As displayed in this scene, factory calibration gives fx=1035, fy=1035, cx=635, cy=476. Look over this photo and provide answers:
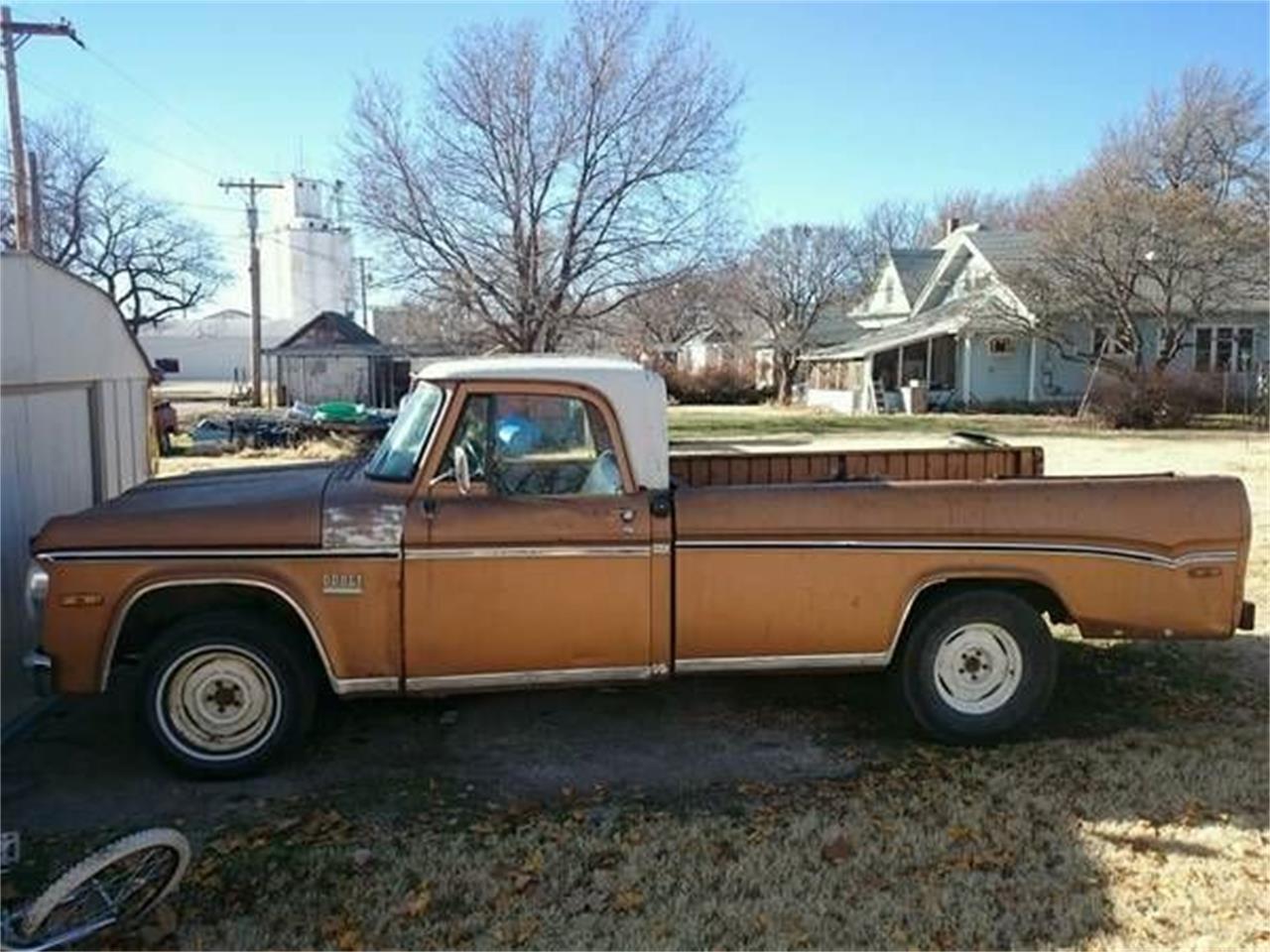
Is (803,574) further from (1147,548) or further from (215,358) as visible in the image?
(215,358)

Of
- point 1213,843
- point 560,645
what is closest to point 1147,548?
point 1213,843

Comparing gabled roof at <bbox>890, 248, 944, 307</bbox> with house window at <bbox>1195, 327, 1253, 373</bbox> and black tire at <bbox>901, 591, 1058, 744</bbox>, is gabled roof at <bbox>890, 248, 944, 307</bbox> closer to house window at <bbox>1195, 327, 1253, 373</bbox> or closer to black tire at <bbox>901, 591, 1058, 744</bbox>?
house window at <bbox>1195, 327, 1253, 373</bbox>

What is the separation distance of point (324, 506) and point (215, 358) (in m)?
97.4

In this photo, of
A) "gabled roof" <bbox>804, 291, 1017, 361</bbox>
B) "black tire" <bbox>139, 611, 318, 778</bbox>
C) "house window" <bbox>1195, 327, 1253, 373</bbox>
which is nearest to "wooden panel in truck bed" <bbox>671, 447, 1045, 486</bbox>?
"black tire" <bbox>139, 611, 318, 778</bbox>

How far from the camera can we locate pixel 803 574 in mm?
4961

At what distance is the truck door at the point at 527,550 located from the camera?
187 inches

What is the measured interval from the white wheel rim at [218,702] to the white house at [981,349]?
3355 cm

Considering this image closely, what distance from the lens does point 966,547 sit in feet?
16.4

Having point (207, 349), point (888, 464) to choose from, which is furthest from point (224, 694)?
point (207, 349)

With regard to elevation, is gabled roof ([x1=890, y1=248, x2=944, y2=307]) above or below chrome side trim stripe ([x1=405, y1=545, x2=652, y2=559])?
above

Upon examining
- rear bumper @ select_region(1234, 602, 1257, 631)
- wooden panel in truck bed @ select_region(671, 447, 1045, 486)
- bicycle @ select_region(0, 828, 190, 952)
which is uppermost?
wooden panel in truck bed @ select_region(671, 447, 1045, 486)

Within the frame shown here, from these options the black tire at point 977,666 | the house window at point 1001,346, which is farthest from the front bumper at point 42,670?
the house window at point 1001,346

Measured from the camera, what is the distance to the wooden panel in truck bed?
6125 mm

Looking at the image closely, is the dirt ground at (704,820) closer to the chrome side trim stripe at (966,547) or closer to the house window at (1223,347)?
the chrome side trim stripe at (966,547)
